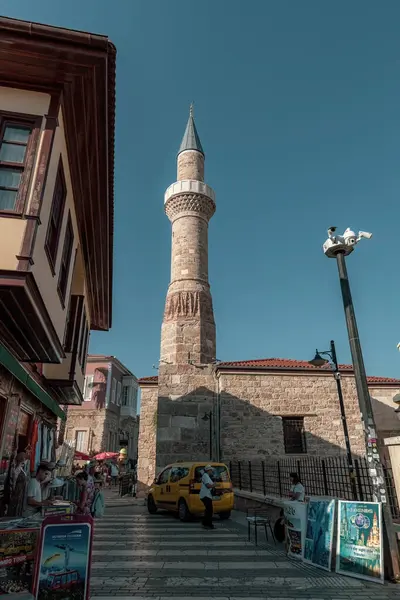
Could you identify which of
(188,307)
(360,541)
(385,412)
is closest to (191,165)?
(188,307)

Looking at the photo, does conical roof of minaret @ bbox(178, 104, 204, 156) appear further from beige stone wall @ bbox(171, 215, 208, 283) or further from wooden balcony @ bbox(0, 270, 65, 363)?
wooden balcony @ bbox(0, 270, 65, 363)

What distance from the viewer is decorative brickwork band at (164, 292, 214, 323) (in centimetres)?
2028

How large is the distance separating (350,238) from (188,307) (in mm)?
13448

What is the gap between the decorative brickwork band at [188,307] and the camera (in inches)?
798

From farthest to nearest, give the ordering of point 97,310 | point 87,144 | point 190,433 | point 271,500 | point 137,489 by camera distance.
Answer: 1. point 137,489
2. point 190,433
3. point 97,310
4. point 271,500
5. point 87,144

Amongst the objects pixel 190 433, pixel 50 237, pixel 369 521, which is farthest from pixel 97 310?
pixel 369 521

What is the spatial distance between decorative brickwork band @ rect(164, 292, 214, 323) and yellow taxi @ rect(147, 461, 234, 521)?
8972 millimetres

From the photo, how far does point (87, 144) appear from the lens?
741cm

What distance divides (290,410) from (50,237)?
1512cm

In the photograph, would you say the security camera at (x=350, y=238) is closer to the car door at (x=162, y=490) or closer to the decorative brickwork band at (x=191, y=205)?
the car door at (x=162, y=490)

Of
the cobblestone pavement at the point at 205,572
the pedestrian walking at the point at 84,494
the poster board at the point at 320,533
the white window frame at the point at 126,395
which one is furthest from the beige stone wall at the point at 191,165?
the white window frame at the point at 126,395

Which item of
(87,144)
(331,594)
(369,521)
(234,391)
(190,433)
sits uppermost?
(87,144)

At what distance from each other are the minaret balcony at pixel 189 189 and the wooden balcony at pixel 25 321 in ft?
57.4

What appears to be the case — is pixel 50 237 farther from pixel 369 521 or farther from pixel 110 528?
pixel 110 528
